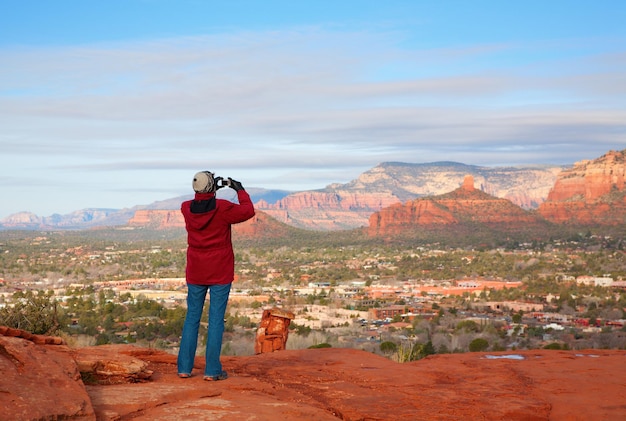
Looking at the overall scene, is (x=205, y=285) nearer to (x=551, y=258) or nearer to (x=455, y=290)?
(x=455, y=290)

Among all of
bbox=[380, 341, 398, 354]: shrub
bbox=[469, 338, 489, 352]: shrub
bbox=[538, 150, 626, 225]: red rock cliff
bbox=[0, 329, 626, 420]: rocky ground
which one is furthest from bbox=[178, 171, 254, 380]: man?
bbox=[538, 150, 626, 225]: red rock cliff

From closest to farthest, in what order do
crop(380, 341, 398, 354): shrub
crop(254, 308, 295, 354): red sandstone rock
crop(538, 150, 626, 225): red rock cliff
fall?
1. crop(254, 308, 295, 354): red sandstone rock
2. crop(380, 341, 398, 354): shrub
3. crop(538, 150, 626, 225): red rock cliff

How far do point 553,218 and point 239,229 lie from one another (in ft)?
176

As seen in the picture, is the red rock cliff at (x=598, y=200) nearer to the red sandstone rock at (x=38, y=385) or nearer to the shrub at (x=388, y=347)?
the shrub at (x=388, y=347)

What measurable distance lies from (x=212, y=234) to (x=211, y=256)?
23 cm

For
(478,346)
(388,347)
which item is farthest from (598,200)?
(388,347)

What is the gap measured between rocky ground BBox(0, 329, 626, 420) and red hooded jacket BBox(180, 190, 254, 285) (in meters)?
1.10

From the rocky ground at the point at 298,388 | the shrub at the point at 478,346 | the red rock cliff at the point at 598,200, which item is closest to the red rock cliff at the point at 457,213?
the red rock cliff at the point at 598,200

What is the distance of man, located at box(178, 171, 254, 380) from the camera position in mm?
A: 8602

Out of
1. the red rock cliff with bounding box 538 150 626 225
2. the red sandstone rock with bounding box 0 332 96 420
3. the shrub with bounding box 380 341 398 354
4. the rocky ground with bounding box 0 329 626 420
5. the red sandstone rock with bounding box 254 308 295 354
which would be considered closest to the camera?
the red sandstone rock with bounding box 0 332 96 420

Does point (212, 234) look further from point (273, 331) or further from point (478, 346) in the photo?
point (478, 346)

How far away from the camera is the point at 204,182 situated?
8641 millimetres

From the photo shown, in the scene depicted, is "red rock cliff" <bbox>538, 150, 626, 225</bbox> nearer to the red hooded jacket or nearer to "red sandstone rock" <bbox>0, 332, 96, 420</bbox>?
the red hooded jacket

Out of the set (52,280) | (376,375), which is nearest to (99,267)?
(52,280)
